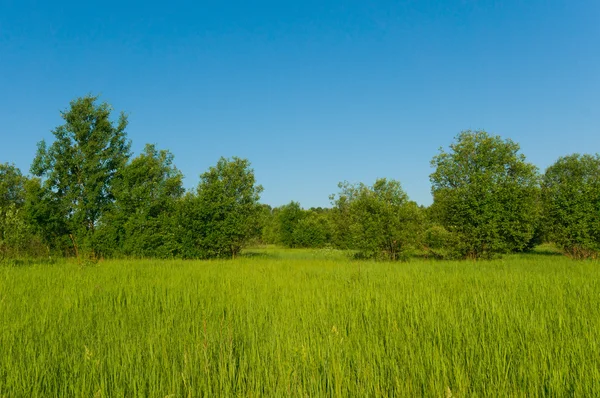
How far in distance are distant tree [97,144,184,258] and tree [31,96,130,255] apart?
282cm

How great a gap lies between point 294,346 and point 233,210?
2144cm

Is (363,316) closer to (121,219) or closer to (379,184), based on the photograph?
(121,219)

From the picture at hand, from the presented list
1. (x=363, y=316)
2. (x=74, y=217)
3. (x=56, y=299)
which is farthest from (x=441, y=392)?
(x=74, y=217)

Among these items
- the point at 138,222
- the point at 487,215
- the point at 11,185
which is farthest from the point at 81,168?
the point at 487,215

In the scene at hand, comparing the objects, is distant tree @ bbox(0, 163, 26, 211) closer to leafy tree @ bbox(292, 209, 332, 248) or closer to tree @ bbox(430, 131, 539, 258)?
leafy tree @ bbox(292, 209, 332, 248)

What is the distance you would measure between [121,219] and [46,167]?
10580mm

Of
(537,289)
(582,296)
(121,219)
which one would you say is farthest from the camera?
(121,219)

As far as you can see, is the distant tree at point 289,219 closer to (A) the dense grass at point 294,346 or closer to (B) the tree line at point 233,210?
(B) the tree line at point 233,210

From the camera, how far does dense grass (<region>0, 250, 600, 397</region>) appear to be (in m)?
2.59

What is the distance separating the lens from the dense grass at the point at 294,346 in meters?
2.59

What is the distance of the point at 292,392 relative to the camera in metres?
2.50

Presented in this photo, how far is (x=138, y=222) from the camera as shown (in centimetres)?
2452

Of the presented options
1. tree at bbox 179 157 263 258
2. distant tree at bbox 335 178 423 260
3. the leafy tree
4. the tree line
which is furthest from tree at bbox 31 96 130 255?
the leafy tree

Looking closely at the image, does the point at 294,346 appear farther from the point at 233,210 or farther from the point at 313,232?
the point at 313,232
